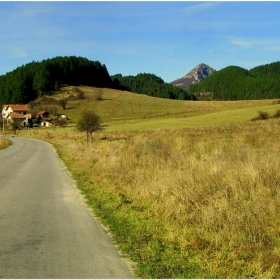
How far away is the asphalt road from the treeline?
469 feet

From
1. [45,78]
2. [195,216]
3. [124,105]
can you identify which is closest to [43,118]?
[124,105]

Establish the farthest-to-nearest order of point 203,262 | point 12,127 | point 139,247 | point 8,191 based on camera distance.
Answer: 1. point 12,127
2. point 8,191
3. point 139,247
4. point 203,262

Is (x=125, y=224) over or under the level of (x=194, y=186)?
under

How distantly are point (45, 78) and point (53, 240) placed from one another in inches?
5979

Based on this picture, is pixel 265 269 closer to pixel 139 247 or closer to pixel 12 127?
pixel 139 247

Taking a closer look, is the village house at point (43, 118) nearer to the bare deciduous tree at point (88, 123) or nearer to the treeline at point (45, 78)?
the treeline at point (45, 78)

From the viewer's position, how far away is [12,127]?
11031 cm

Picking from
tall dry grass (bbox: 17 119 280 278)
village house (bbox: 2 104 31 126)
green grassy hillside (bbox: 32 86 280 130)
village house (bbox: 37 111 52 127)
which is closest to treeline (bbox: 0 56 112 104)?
green grassy hillside (bbox: 32 86 280 130)

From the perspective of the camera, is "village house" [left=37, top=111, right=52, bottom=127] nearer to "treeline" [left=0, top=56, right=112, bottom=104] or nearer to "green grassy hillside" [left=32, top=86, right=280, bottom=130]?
"green grassy hillside" [left=32, top=86, right=280, bottom=130]

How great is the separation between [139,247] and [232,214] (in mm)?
1926

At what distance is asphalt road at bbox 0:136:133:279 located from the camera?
213 inches

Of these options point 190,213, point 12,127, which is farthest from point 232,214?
point 12,127

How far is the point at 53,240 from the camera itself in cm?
700

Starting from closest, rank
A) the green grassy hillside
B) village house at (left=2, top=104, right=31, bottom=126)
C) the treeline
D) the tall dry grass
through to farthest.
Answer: the tall dry grass → the green grassy hillside → village house at (left=2, top=104, right=31, bottom=126) → the treeline
